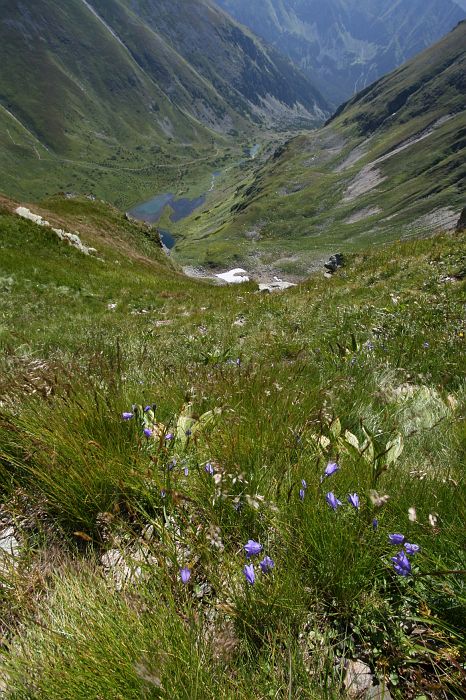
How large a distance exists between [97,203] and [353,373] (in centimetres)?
4673

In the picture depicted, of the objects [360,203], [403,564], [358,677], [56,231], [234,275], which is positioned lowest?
[360,203]

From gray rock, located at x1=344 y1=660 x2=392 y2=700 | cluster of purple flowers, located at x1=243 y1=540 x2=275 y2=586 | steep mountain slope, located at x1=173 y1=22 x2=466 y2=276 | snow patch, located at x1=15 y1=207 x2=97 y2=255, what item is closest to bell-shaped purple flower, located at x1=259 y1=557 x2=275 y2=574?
cluster of purple flowers, located at x1=243 y1=540 x2=275 y2=586

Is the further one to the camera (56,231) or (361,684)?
(56,231)

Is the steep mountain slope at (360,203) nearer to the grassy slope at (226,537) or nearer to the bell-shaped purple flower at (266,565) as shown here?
the grassy slope at (226,537)

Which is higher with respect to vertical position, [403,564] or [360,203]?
[403,564]

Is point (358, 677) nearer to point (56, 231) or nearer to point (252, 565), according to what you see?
point (252, 565)

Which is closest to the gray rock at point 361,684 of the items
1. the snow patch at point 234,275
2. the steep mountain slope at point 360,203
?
the snow patch at point 234,275

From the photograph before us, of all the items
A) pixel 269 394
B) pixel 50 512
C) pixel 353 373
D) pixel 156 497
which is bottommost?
pixel 353 373

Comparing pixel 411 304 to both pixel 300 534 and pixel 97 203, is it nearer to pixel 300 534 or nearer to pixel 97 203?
pixel 300 534

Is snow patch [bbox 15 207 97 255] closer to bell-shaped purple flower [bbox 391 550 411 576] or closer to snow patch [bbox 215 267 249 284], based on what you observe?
bell-shaped purple flower [bbox 391 550 411 576]

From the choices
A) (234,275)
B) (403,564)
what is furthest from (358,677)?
(234,275)

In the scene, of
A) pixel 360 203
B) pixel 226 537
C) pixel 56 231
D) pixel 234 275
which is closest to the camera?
pixel 226 537

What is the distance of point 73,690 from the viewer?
151 cm

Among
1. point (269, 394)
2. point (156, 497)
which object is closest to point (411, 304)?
point (269, 394)
